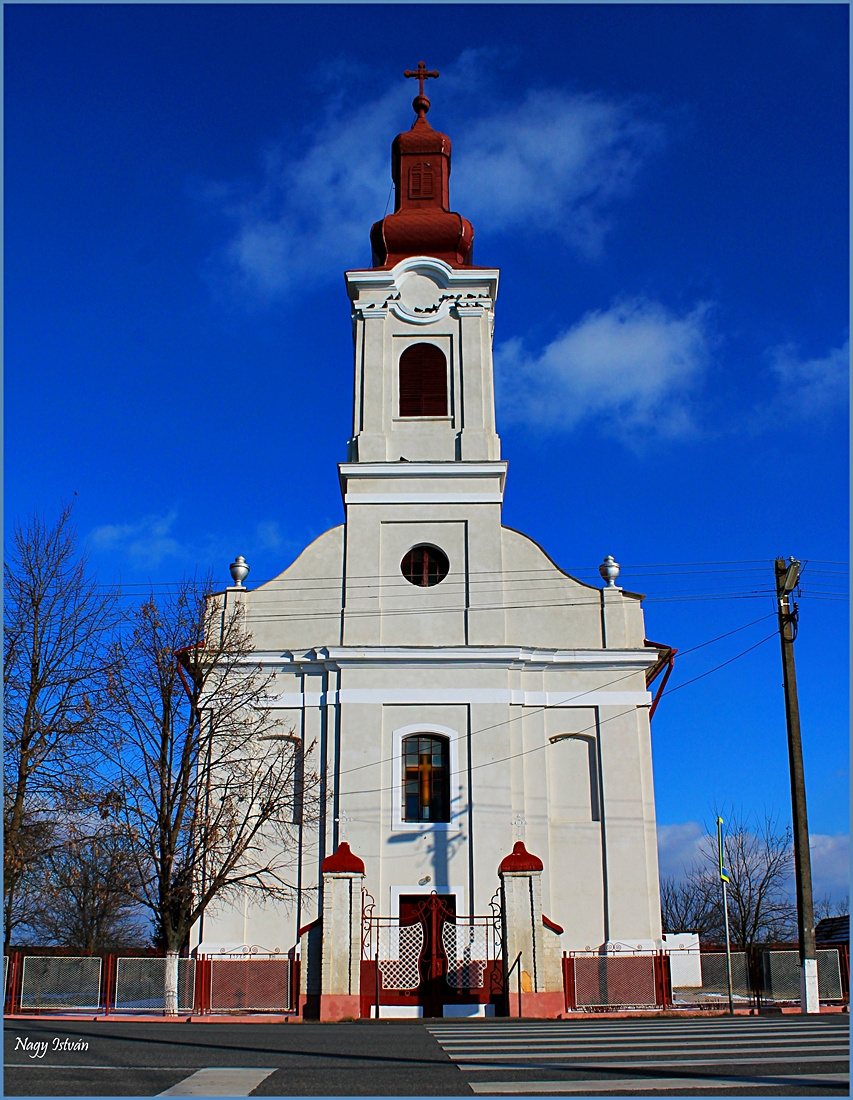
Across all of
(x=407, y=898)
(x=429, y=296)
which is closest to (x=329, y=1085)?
(x=407, y=898)

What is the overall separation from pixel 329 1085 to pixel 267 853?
1553 cm

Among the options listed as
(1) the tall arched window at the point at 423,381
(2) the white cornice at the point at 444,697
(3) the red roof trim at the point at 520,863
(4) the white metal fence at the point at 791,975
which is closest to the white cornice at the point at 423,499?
(1) the tall arched window at the point at 423,381

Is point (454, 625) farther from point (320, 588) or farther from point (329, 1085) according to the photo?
point (329, 1085)

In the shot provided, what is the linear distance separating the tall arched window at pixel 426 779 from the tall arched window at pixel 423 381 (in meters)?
8.67

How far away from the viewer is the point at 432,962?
21078 mm

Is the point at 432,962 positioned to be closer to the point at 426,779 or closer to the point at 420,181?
the point at 426,779

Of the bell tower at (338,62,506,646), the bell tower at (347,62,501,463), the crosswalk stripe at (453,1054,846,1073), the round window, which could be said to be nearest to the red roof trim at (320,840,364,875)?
the bell tower at (338,62,506,646)

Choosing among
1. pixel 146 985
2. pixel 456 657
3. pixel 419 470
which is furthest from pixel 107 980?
pixel 419 470

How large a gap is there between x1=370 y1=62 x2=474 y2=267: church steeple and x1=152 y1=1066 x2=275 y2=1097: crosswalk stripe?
22.9 meters

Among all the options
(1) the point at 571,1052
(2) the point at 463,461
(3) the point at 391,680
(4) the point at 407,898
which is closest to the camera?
(1) the point at 571,1052

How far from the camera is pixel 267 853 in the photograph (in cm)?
2320

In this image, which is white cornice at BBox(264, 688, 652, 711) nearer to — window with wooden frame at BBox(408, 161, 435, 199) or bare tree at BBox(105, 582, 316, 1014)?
bare tree at BBox(105, 582, 316, 1014)

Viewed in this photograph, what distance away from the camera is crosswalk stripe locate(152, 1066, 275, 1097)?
7.59m

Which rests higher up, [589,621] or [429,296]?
[429,296]
